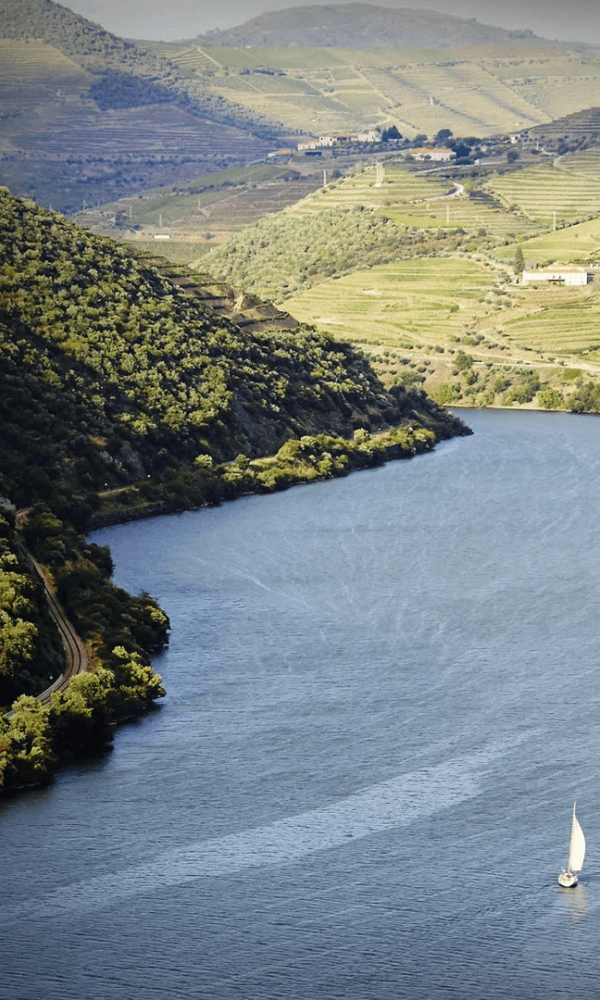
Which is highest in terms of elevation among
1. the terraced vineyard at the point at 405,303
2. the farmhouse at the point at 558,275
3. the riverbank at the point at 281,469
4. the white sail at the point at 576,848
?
the farmhouse at the point at 558,275

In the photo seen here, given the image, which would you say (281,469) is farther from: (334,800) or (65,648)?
(334,800)

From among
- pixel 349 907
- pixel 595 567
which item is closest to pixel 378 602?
pixel 595 567

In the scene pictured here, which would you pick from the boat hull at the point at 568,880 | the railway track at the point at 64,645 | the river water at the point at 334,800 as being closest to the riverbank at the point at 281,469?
the river water at the point at 334,800

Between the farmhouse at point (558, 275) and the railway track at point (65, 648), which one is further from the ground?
the farmhouse at point (558, 275)

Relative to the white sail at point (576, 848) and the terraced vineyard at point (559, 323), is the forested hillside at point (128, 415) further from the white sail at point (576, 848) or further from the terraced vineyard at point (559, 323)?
the terraced vineyard at point (559, 323)

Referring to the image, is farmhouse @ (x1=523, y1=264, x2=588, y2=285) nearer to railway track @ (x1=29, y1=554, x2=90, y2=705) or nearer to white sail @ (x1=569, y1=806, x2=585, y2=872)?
railway track @ (x1=29, y1=554, x2=90, y2=705)

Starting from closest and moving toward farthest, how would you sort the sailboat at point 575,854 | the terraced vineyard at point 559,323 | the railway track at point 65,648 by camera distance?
the sailboat at point 575,854
the railway track at point 65,648
the terraced vineyard at point 559,323

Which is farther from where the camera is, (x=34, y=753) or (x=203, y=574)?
(x=203, y=574)

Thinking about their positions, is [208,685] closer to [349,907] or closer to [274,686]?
[274,686]
